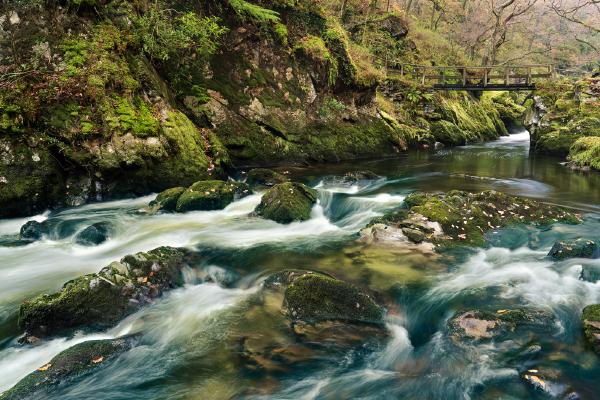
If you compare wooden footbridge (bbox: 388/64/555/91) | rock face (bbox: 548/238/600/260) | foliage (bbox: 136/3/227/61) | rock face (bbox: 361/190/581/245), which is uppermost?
foliage (bbox: 136/3/227/61)

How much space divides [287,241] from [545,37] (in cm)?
6938

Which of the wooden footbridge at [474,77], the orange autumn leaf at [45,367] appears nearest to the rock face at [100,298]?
the orange autumn leaf at [45,367]

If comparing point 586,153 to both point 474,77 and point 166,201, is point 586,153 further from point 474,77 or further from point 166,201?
point 166,201

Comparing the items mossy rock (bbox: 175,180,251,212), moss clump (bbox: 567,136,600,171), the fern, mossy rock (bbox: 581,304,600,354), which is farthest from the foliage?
moss clump (bbox: 567,136,600,171)

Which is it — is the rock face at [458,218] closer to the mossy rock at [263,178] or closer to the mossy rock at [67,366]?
the mossy rock at [263,178]

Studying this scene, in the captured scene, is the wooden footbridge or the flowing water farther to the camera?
the wooden footbridge

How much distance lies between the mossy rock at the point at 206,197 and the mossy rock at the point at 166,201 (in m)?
0.13

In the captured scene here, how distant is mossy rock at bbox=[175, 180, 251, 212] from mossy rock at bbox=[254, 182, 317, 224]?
94cm

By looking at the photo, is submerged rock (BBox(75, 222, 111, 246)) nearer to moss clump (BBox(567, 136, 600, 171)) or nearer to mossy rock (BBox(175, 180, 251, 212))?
mossy rock (BBox(175, 180, 251, 212))

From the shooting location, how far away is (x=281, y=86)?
15914 millimetres

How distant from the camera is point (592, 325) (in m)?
4.94

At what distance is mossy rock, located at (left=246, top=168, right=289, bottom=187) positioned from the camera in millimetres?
12148

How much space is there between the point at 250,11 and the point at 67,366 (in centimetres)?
1277

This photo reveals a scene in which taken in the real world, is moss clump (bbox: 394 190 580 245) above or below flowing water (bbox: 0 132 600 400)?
above
